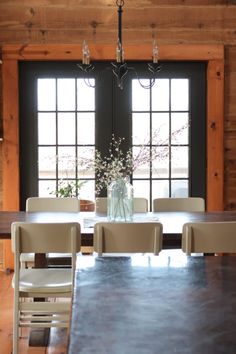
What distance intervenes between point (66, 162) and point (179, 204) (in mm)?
1533

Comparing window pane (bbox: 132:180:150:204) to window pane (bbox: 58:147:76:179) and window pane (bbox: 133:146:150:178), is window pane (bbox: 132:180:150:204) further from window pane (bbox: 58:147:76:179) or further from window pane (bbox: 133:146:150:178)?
window pane (bbox: 58:147:76:179)

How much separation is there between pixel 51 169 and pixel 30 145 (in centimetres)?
32

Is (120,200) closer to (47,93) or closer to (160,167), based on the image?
(160,167)

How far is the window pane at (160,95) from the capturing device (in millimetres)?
5535

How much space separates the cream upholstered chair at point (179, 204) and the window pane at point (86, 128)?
1.38 metres

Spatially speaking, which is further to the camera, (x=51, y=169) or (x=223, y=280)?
(x=51, y=169)

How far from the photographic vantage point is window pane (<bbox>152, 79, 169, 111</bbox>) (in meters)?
5.54

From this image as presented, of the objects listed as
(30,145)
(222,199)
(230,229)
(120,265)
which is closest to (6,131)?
(30,145)

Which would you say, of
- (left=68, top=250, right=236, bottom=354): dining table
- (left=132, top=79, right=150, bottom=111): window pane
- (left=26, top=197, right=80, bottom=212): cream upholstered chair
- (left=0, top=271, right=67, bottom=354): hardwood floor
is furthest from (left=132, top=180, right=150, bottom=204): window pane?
(left=68, top=250, right=236, bottom=354): dining table

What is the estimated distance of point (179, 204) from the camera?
175 inches

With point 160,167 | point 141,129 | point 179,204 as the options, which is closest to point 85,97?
point 141,129

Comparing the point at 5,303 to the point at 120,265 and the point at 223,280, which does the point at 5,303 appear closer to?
the point at 120,265

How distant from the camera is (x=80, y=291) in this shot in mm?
1519

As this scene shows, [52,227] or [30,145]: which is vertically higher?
[30,145]
